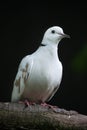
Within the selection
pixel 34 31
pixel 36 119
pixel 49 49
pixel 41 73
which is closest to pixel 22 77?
pixel 41 73

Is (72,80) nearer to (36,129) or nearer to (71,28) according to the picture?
(71,28)

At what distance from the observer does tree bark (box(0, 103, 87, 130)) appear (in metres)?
4.62

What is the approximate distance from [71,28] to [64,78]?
1.53ft

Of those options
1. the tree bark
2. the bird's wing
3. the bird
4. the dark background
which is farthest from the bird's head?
the dark background

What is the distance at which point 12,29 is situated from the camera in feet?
21.4

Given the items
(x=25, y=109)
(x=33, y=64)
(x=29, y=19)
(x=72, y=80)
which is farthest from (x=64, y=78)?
(x=25, y=109)

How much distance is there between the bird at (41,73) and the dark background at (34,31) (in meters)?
0.96

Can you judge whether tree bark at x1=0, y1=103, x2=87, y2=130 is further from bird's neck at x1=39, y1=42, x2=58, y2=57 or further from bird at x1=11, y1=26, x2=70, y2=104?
bird's neck at x1=39, y1=42, x2=58, y2=57

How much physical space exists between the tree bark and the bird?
0.57 m

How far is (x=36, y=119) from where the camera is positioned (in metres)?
4.68

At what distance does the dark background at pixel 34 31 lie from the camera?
6488mm

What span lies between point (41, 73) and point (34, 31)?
1260 millimetres

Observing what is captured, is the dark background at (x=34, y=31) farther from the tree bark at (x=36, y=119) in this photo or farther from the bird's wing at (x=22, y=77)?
the tree bark at (x=36, y=119)

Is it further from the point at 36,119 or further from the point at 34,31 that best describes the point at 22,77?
the point at 34,31
